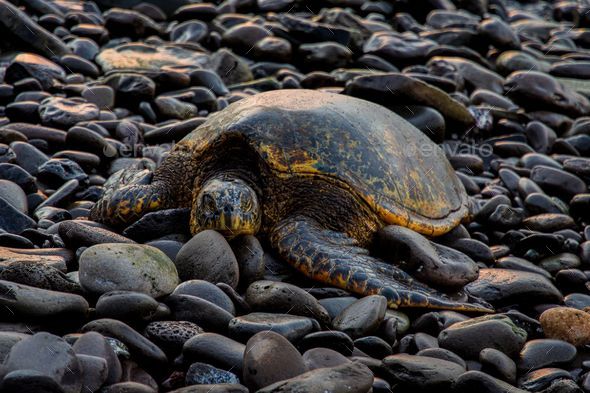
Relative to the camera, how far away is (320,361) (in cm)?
375

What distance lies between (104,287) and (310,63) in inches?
266

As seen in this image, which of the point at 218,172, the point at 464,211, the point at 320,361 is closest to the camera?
the point at 320,361

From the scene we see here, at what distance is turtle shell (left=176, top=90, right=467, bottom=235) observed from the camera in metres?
5.34

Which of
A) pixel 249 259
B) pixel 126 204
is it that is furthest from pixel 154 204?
pixel 249 259

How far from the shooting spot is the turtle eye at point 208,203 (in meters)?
5.02

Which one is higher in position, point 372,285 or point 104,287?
point 104,287

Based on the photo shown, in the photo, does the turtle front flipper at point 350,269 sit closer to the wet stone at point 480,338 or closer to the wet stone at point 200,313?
the wet stone at point 480,338

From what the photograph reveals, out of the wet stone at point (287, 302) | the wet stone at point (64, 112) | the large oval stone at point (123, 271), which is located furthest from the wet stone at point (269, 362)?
the wet stone at point (64, 112)

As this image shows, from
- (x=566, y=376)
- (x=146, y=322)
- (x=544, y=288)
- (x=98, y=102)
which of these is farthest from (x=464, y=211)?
(x=98, y=102)

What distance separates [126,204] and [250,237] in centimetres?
105

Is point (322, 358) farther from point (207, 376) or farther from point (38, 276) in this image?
point (38, 276)

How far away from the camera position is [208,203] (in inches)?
199

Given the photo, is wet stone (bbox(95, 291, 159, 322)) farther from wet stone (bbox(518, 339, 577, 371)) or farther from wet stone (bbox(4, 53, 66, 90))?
wet stone (bbox(4, 53, 66, 90))

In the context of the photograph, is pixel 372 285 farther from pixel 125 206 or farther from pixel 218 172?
pixel 125 206
